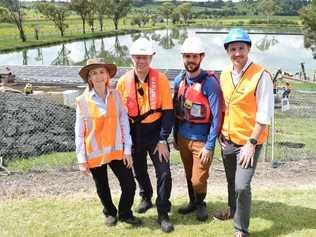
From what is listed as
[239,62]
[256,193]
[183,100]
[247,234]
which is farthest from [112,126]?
[256,193]

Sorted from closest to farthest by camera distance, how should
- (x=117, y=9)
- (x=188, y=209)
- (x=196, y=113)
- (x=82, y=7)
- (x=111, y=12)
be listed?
1. (x=196, y=113)
2. (x=188, y=209)
3. (x=82, y=7)
4. (x=111, y=12)
5. (x=117, y=9)

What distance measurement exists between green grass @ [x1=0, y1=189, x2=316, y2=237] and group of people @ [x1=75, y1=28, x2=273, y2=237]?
0.62 feet

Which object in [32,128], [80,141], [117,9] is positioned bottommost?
[32,128]

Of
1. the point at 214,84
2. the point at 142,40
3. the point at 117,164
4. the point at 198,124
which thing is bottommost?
the point at 117,164

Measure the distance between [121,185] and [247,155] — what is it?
4.22 ft

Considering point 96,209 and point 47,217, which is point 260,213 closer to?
point 96,209

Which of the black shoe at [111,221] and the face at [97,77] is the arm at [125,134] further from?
the black shoe at [111,221]

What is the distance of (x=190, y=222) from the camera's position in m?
5.06

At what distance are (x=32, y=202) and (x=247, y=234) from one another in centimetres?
Result: 263

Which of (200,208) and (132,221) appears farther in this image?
(200,208)

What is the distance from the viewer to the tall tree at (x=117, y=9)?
300 feet

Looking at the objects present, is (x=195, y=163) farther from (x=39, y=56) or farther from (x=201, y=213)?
(x=39, y=56)

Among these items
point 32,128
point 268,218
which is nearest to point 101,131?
point 268,218

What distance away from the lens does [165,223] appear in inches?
191
